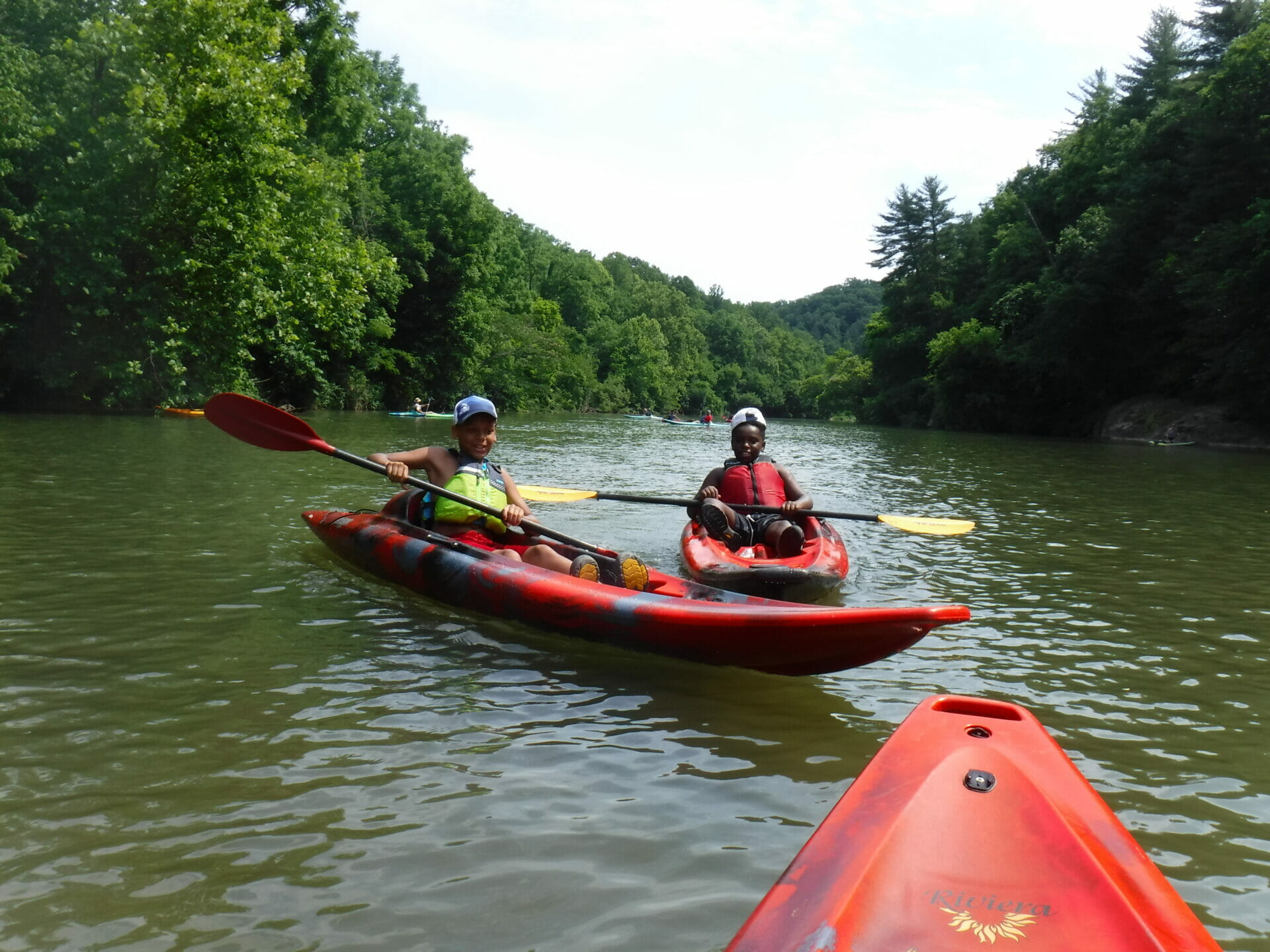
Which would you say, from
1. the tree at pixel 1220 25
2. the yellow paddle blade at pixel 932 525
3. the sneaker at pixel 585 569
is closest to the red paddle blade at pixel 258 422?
the sneaker at pixel 585 569

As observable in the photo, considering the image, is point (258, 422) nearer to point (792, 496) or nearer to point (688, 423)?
point (792, 496)

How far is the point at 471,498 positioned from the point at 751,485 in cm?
253

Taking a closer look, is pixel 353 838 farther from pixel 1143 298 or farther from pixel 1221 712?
pixel 1143 298

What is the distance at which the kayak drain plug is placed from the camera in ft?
8.34

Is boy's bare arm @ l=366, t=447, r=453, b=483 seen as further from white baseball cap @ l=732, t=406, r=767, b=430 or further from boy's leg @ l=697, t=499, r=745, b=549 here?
white baseball cap @ l=732, t=406, r=767, b=430

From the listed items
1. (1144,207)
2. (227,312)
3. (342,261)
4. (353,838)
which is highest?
(1144,207)

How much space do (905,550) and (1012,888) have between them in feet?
22.1

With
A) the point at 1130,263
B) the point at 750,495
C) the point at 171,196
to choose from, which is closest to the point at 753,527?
the point at 750,495

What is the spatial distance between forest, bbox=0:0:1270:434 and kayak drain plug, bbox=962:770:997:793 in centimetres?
2163

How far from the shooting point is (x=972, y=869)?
2.26 metres

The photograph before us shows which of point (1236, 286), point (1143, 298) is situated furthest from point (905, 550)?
point (1143, 298)

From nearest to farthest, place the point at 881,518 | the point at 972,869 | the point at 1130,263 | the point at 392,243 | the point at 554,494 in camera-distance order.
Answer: the point at 972,869
the point at 881,518
the point at 554,494
the point at 1130,263
the point at 392,243

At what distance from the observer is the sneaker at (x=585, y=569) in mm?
5461

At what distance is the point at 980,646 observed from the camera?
537cm
